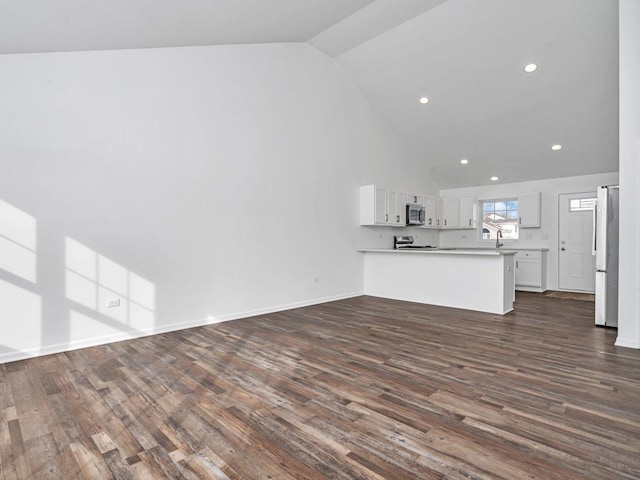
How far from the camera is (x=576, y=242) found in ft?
24.2

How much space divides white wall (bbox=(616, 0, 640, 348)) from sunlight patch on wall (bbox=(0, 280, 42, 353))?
5.62 metres

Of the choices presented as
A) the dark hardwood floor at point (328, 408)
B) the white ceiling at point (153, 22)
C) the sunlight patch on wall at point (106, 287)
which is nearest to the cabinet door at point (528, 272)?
the dark hardwood floor at point (328, 408)

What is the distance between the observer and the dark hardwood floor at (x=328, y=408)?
173 centimetres

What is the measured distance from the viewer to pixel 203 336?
402 centimetres

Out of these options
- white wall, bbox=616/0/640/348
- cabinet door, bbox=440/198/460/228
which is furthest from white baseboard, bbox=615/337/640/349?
cabinet door, bbox=440/198/460/228

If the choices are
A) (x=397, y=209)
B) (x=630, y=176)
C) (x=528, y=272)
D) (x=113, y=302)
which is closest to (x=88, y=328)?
(x=113, y=302)

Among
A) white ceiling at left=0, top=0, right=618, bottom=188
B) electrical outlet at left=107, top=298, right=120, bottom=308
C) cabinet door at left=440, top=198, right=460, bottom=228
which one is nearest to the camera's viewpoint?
white ceiling at left=0, top=0, right=618, bottom=188

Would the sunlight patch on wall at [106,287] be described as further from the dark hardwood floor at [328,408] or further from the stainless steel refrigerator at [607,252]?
the stainless steel refrigerator at [607,252]

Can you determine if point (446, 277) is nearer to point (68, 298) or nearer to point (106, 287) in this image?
point (106, 287)

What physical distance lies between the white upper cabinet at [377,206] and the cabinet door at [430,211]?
53.5 inches

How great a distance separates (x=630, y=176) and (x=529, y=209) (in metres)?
4.47

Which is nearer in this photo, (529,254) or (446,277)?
(446,277)

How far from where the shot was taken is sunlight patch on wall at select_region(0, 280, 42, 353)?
3225 mm

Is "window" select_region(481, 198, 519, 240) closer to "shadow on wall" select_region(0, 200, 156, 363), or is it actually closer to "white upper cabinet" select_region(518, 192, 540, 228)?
"white upper cabinet" select_region(518, 192, 540, 228)
